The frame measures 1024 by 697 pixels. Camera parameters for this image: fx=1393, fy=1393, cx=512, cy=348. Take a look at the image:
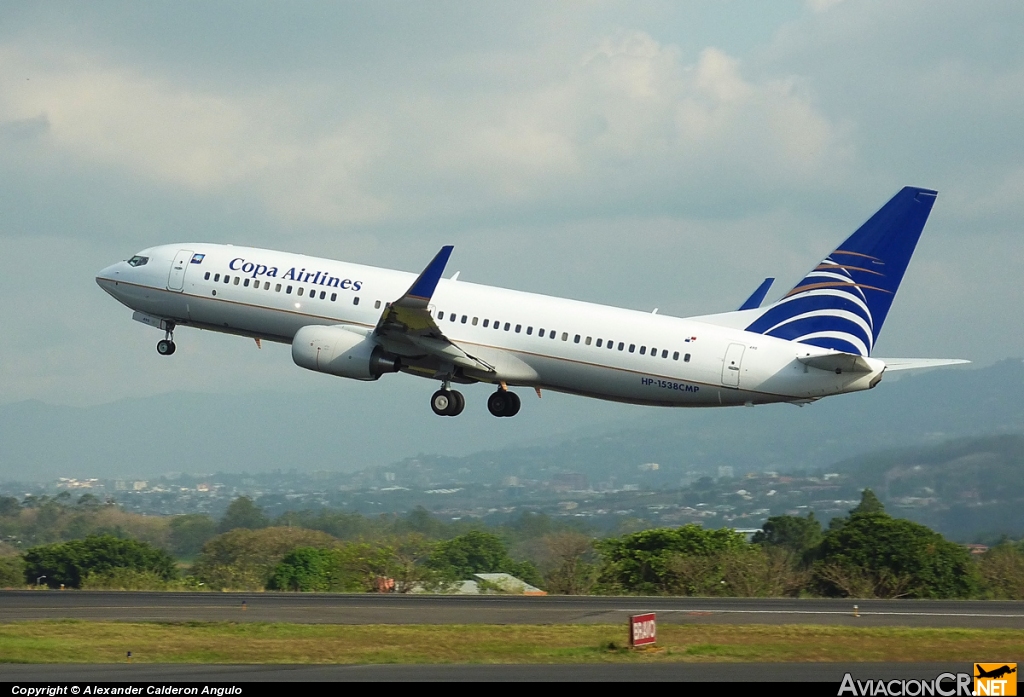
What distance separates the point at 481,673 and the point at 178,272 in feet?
106

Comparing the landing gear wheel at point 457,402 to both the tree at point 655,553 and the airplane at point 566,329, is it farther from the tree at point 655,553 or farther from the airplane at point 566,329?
the tree at point 655,553

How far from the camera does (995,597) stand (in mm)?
60188

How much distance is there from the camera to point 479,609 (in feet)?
145

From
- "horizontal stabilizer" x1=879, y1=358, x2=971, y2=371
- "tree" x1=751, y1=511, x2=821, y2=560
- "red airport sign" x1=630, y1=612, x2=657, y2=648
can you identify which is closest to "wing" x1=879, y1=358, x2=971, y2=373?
"horizontal stabilizer" x1=879, y1=358, x2=971, y2=371

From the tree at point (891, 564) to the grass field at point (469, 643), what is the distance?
1751 cm

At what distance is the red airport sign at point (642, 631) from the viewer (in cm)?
3344

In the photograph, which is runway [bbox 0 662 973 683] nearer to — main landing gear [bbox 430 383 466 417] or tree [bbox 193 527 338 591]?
main landing gear [bbox 430 383 466 417]

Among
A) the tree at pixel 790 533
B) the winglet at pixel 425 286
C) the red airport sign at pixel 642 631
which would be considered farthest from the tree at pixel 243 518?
the red airport sign at pixel 642 631

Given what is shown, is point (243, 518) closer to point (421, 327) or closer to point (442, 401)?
point (442, 401)

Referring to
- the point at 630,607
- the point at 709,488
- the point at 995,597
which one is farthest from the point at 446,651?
the point at 709,488

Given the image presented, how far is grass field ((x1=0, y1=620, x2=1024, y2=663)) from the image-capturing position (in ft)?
108

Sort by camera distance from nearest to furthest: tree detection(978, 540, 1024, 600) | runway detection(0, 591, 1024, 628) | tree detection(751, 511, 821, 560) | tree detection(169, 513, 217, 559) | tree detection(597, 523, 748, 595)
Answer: runway detection(0, 591, 1024, 628) → tree detection(597, 523, 748, 595) → tree detection(978, 540, 1024, 600) → tree detection(169, 513, 217, 559) → tree detection(751, 511, 821, 560)

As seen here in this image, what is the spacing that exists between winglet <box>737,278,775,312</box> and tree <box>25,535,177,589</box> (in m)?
29.3

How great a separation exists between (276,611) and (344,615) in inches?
93.1
